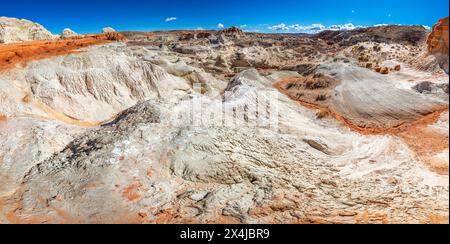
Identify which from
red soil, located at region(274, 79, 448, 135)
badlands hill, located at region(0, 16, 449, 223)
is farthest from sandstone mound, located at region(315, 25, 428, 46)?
badlands hill, located at region(0, 16, 449, 223)

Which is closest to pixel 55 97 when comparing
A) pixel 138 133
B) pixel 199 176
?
pixel 138 133

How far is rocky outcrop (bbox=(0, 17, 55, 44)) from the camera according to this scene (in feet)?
139

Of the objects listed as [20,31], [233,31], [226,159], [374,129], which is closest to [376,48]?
[374,129]

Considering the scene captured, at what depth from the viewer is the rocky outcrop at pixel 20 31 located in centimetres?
4244

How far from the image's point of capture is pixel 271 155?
838cm

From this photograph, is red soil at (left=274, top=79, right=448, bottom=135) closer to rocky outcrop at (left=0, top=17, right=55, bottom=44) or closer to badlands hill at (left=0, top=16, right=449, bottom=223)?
badlands hill at (left=0, top=16, right=449, bottom=223)

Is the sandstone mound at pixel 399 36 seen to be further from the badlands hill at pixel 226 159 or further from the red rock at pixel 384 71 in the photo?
the badlands hill at pixel 226 159

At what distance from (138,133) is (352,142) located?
6626 millimetres

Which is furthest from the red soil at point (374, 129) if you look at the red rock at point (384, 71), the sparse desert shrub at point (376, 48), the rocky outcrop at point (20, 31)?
the rocky outcrop at point (20, 31)

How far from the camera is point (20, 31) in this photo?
154ft

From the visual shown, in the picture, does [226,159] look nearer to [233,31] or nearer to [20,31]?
Result: [20,31]

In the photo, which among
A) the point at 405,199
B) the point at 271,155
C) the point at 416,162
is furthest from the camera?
the point at 271,155

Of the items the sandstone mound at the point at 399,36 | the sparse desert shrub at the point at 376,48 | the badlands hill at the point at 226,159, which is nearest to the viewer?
the badlands hill at the point at 226,159
